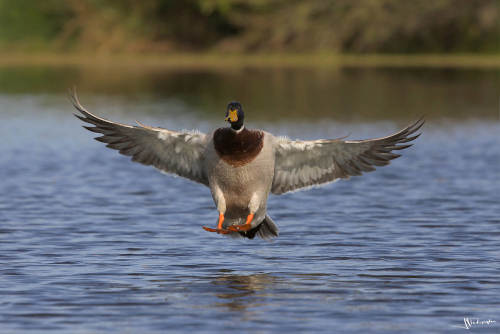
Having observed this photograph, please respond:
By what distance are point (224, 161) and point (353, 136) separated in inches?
486

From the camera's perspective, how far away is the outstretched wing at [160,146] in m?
9.84

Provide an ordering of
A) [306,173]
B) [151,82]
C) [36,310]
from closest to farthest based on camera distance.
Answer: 1. [36,310]
2. [306,173]
3. [151,82]

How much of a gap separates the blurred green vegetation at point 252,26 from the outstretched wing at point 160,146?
117ft

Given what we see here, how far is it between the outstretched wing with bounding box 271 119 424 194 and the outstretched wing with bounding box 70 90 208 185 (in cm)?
74

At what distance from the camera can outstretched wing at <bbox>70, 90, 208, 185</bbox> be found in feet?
32.3

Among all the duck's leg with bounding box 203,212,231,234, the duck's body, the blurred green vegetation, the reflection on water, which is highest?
the blurred green vegetation

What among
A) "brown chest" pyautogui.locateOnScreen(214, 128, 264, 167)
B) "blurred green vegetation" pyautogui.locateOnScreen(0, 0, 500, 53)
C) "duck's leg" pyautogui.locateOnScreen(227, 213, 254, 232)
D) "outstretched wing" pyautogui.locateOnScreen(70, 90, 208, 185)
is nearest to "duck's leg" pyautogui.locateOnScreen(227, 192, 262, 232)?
"duck's leg" pyautogui.locateOnScreen(227, 213, 254, 232)

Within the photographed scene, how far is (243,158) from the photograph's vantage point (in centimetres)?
954

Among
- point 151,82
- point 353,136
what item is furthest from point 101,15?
point 353,136

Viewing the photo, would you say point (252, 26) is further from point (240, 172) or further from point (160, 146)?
point (240, 172)

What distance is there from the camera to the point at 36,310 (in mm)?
8047

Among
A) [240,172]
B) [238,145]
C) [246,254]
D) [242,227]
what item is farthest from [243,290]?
[246,254]

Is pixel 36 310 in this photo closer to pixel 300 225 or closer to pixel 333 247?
pixel 333 247

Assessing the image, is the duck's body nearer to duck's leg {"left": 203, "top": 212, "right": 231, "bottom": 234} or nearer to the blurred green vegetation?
duck's leg {"left": 203, "top": 212, "right": 231, "bottom": 234}
